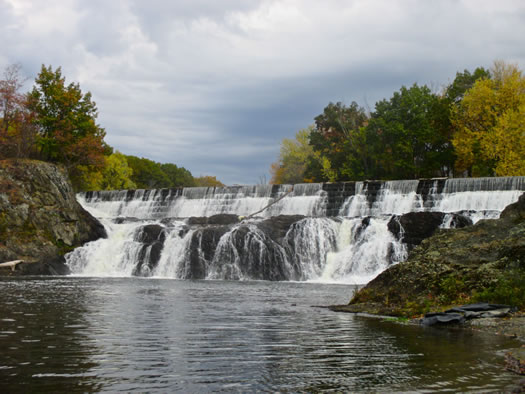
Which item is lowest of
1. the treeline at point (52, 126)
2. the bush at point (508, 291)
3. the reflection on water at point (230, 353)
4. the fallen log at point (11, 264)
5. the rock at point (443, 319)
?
the fallen log at point (11, 264)

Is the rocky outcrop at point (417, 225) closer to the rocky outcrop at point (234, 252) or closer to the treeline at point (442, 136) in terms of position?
the rocky outcrop at point (234, 252)

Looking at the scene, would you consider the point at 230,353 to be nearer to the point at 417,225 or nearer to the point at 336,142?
the point at 417,225

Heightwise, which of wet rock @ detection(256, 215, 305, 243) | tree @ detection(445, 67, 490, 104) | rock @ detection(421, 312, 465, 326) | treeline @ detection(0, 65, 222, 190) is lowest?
rock @ detection(421, 312, 465, 326)

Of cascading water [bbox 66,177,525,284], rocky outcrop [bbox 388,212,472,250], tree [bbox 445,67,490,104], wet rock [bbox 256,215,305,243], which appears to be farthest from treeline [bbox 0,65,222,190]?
tree [bbox 445,67,490,104]

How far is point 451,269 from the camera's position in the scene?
565 inches

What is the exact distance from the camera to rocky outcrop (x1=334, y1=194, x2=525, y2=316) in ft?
44.9

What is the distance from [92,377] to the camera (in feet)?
22.7

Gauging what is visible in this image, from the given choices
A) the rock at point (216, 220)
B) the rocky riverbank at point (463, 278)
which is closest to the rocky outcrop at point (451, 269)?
the rocky riverbank at point (463, 278)

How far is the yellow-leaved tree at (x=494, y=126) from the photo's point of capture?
171 feet

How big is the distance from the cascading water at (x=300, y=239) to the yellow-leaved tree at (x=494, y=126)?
12.1 meters

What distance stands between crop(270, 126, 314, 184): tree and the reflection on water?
79.1 m

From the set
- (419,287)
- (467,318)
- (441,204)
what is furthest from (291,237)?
(467,318)

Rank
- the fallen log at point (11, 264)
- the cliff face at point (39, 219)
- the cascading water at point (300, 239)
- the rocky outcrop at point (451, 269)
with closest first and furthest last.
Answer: the rocky outcrop at point (451, 269) < the fallen log at point (11, 264) < the cascading water at point (300, 239) < the cliff face at point (39, 219)

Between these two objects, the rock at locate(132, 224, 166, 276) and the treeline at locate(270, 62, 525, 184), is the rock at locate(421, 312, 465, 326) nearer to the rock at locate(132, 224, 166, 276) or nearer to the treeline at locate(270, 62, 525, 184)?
the rock at locate(132, 224, 166, 276)
